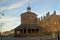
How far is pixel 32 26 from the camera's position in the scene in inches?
2180

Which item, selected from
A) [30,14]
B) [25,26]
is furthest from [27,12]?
[25,26]

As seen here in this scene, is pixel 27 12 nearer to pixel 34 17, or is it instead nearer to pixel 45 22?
pixel 34 17

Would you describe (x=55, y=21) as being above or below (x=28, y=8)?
below

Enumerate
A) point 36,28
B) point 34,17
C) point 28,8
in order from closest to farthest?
point 36,28 → point 28,8 → point 34,17

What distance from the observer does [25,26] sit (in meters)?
55.4

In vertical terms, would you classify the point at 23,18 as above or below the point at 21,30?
above

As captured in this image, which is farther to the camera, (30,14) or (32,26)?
(30,14)

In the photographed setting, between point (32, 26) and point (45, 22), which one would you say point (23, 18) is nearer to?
point (45, 22)

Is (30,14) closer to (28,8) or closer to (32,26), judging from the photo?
(28,8)

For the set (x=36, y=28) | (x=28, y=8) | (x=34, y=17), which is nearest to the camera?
(x=36, y=28)

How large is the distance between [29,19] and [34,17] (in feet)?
7.83

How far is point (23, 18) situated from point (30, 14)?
4.47 m

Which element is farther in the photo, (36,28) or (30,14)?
(30,14)

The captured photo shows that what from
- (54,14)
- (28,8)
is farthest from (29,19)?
(54,14)
